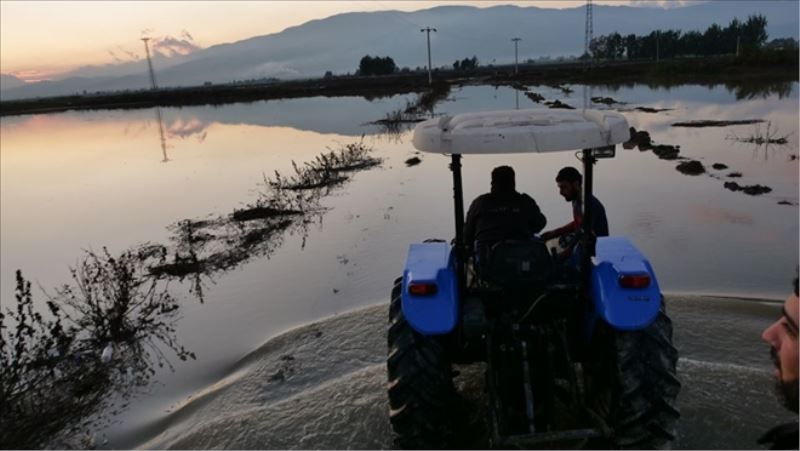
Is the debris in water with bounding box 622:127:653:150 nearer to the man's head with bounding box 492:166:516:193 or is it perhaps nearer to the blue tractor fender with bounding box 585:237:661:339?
the man's head with bounding box 492:166:516:193

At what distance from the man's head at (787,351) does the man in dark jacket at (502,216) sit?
7.41 ft

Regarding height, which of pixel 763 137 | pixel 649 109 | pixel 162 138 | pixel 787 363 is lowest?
pixel 763 137

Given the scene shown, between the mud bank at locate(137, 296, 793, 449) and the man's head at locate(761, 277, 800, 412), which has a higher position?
the man's head at locate(761, 277, 800, 412)

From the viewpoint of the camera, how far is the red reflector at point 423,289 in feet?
10.7

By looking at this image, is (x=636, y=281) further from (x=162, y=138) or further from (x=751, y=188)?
(x=162, y=138)

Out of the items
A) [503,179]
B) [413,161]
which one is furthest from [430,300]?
[413,161]

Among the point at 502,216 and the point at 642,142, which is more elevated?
the point at 502,216

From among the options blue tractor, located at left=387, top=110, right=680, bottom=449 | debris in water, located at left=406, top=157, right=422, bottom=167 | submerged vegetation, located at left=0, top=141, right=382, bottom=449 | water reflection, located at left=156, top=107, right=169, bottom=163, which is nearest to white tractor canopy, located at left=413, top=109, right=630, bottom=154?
blue tractor, located at left=387, top=110, right=680, bottom=449

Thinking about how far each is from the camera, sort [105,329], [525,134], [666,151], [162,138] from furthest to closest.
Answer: [162,138] → [666,151] → [105,329] → [525,134]

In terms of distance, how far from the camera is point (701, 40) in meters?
82.2

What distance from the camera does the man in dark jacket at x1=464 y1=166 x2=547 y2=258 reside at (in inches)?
143

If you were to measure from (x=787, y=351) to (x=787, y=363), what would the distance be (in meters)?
0.03

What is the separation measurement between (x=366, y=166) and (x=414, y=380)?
1366cm

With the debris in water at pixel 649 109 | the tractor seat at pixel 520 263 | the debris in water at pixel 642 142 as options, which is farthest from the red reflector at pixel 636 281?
the debris in water at pixel 649 109
